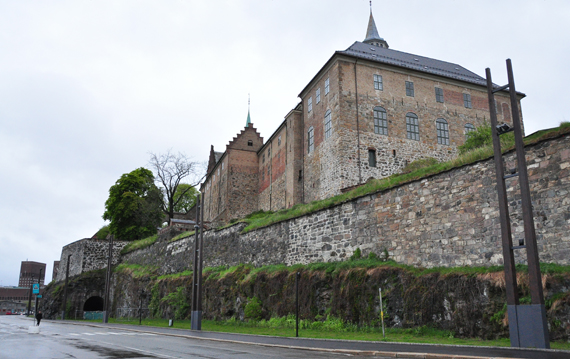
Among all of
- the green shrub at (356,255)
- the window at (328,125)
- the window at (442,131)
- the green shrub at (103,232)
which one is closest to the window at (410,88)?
the window at (442,131)

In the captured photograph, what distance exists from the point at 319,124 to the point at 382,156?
230 inches

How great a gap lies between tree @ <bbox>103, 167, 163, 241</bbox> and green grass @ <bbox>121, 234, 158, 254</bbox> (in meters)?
5.10

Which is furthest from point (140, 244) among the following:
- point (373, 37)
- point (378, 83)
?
point (373, 37)


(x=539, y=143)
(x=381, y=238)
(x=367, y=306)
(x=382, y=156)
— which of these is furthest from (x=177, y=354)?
(x=382, y=156)

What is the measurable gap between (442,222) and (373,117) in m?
17.7

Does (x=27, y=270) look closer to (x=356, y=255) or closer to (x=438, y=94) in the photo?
(x=438, y=94)

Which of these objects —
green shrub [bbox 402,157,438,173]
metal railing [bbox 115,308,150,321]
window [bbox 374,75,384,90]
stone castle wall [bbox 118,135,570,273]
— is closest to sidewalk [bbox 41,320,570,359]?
stone castle wall [bbox 118,135,570,273]

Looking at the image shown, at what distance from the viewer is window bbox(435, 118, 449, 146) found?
115 ft

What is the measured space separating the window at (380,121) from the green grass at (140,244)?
84.2 ft

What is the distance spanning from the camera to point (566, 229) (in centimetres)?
1299

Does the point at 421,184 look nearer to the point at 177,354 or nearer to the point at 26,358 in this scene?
the point at 177,354

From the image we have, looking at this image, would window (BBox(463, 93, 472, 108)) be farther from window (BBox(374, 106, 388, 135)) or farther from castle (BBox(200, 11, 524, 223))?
window (BBox(374, 106, 388, 135))

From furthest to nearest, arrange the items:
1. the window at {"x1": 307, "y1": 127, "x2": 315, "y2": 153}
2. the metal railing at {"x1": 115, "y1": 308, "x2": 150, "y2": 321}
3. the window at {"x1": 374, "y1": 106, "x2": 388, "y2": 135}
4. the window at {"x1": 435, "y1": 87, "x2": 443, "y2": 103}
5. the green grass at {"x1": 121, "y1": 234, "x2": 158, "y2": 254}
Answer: the green grass at {"x1": 121, "y1": 234, "x2": 158, "y2": 254}, the window at {"x1": 307, "y1": 127, "x2": 315, "y2": 153}, the metal railing at {"x1": 115, "y1": 308, "x2": 150, "y2": 321}, the window at {"x1": 435, "y1": 87, "x2": 443, "y2": 103}, the window at {"x1": 374, "y1": 106, "x2": 388, "y2": 135}

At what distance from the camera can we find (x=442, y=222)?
16859mm
